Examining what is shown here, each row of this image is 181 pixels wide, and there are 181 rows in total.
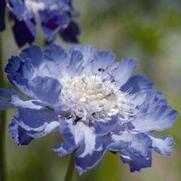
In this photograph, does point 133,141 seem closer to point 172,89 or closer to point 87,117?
point 87,117

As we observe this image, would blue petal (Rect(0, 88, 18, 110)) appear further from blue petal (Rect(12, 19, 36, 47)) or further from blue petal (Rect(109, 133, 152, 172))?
blue petal (Rect(12, 19, 36, 47))

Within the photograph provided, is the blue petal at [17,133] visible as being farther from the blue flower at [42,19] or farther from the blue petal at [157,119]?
the blue flower at [42,19]

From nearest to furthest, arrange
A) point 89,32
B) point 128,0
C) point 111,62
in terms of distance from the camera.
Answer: point 111,62
point 89,32
point 128,0

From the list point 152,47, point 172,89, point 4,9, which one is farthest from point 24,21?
point 172,89

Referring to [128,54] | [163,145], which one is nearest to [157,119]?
[163,145]

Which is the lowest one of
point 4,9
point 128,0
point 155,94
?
point 155,94

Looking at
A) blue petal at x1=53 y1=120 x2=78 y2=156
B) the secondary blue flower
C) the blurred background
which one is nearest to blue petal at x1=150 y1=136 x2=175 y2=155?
the secondary blue flower

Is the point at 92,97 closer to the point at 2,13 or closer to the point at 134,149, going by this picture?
the point at 134,149
